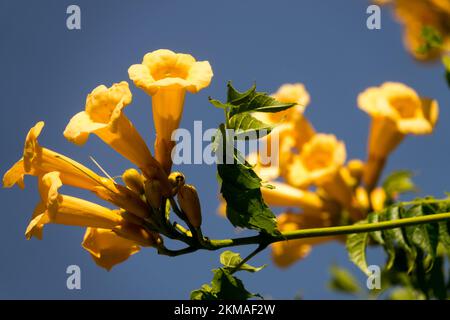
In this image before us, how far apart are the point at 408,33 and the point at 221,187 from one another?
10.0ft

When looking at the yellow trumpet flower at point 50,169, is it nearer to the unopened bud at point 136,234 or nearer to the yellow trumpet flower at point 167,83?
the unopened bud at point 136,234

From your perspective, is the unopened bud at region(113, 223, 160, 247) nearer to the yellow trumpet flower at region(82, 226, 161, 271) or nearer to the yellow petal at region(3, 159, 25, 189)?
the yellow trumpet flower at region(82, 226, 161, 271)

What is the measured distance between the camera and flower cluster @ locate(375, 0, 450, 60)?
518cm

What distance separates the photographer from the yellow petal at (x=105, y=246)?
3846 millimetres

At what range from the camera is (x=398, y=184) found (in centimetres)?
600

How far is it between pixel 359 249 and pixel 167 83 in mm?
1583

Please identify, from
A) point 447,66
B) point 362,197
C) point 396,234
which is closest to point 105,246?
point 396,234

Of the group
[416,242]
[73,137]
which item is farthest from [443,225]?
[73,137]

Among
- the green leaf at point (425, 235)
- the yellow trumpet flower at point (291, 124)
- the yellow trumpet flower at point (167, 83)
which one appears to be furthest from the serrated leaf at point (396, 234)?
the yellow trumpet flower at point (291, 124)

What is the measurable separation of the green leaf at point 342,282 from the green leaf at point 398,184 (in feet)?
4.20

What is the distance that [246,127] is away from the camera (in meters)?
3.20

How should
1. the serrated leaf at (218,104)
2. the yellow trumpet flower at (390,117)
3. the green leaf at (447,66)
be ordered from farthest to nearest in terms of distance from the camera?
the yellow trumpet flower at (390,117) < the green leaf at (447,66) < the serrated leaf at (218,104)

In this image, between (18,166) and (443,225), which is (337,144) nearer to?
(443,225)
